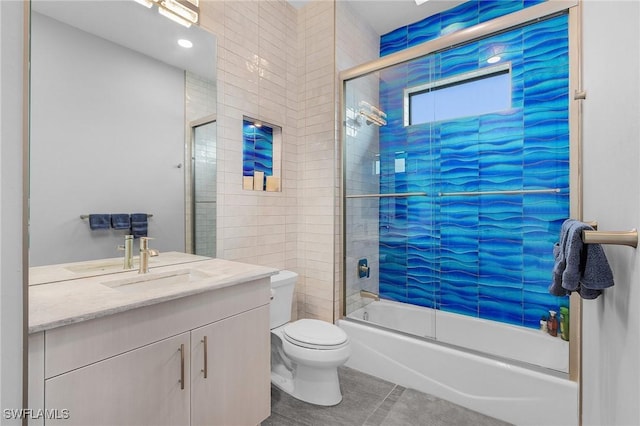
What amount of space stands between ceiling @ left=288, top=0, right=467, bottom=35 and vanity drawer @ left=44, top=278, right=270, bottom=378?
2.50 metres

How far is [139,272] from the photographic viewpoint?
1.59 meters

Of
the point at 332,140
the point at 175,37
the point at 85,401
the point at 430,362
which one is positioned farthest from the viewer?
the point at 332,140

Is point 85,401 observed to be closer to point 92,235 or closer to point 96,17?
point 92,235

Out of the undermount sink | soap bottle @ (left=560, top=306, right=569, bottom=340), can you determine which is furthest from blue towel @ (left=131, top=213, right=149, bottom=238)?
soap bottle @ (left=560, top=306, right=569, bottom=340)

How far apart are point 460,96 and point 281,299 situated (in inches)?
85.0

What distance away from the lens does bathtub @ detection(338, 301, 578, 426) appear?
1668 mm

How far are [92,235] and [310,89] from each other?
194 cm

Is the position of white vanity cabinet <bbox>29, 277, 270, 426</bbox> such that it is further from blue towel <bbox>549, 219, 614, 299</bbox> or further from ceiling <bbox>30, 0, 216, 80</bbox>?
ceiling <bbox>30, 0, 216, 80</bbox>

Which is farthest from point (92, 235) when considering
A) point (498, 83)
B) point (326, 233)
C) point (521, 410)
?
point (498, 83)

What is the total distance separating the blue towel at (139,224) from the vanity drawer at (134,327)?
2.07 ft

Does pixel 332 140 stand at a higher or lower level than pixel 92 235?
higher

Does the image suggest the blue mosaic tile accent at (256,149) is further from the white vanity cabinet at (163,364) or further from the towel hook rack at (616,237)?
the towel hook rack at (616,237)

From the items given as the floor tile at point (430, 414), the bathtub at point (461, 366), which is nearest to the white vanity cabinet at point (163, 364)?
the floor tile at point (430, 414)

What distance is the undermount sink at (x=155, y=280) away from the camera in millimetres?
1472
